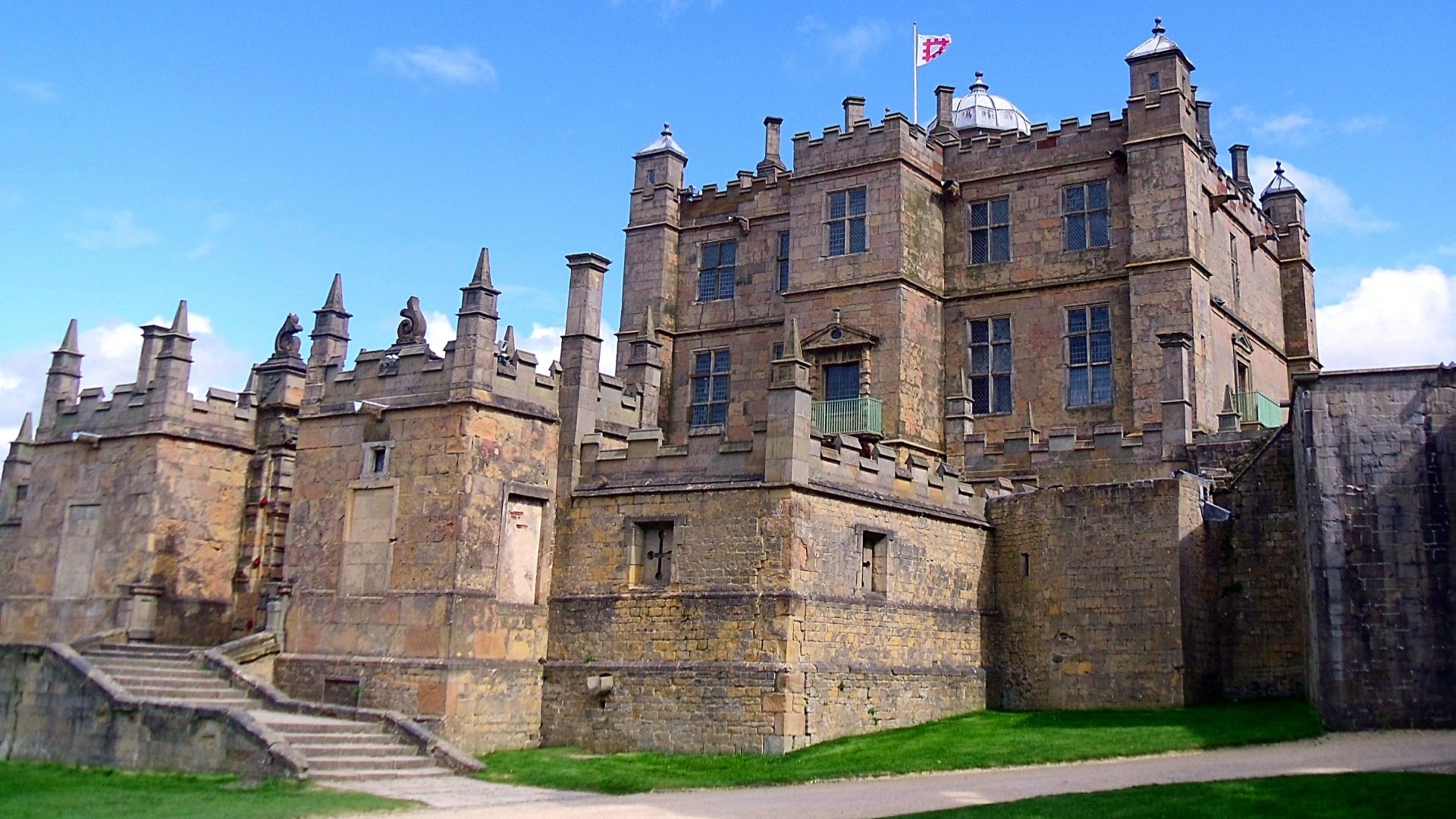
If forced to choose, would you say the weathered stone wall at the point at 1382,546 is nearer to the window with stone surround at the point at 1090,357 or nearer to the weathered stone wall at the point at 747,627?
the weathered stone wall at the point at 747,627

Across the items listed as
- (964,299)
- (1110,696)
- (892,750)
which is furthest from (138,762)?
(964,299)

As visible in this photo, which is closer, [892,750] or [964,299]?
[892,750]

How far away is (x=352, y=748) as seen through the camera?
22.4 m

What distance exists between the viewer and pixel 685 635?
81.1 feet

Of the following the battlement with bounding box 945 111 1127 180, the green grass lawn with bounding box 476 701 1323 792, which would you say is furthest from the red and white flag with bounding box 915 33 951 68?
the green grass lawn with bounding box 476 701 1323 792

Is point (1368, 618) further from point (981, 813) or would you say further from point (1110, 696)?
point (981, 813)

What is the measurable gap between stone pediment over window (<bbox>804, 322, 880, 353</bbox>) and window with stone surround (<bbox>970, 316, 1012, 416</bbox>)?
271 cm

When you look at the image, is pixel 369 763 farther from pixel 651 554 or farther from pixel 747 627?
pixel 747 627

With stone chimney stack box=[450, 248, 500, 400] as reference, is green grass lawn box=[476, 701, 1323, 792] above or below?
below

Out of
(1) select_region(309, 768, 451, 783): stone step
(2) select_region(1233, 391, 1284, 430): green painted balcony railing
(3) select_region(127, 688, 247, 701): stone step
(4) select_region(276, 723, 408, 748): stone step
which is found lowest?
(1) select_region(309, 768, 451, 783): stone step

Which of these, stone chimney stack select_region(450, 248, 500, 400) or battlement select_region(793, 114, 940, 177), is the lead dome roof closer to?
battlement select_region(793, 114, 940, 177)

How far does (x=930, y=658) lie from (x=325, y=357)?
13075mm

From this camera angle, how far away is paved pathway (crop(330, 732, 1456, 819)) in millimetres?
17750

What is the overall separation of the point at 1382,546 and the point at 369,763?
16.1 meters
